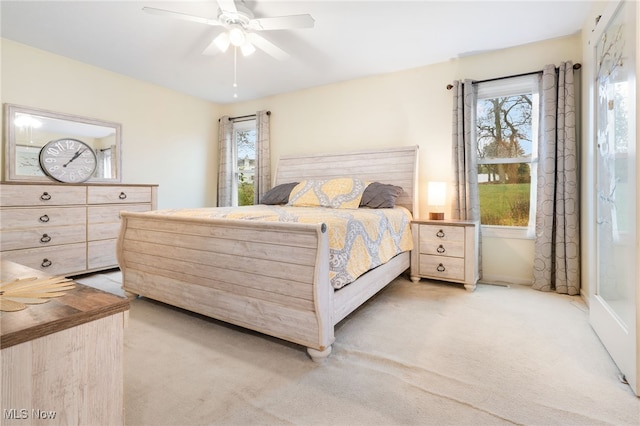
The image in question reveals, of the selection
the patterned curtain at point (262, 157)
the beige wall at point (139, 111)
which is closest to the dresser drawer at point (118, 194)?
the beige wall at point (139, 111)

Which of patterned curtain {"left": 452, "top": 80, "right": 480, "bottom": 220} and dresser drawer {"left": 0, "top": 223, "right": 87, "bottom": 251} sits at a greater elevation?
patterned curtain {"left": 452, "top": 80, "right": 480, "bottom": 220}

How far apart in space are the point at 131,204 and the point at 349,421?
11.5 ft

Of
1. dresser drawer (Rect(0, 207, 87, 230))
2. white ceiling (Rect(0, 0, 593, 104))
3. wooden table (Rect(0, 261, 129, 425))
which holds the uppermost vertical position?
white ceiling (Rect(0, 0, 593, 104))

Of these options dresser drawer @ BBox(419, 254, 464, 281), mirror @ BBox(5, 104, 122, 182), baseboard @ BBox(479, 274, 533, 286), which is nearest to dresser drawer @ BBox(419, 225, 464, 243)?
dresser drawer @ BBox(419, 254, 464, 281)

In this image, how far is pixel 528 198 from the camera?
3.29 meters

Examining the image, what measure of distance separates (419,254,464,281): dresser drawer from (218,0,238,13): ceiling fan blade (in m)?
2.71

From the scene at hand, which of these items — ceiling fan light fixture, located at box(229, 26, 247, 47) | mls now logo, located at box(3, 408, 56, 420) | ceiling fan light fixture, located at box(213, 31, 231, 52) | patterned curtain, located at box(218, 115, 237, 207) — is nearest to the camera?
mls now logo, located at box(3, 408, 56, 420)

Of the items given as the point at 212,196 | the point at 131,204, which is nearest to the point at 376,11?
the point at 131,204

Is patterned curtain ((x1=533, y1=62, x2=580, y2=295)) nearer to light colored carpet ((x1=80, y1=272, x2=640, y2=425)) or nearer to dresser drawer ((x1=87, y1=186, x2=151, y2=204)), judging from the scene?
light colored carpet ((x1=80, y1=272, x2=640, y2=425))

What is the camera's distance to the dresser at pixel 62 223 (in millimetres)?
2850

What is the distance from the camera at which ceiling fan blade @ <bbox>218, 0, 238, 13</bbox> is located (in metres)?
2.12

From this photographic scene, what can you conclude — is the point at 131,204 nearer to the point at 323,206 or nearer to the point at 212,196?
the point at 212,196

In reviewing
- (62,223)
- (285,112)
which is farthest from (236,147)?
(62,223)

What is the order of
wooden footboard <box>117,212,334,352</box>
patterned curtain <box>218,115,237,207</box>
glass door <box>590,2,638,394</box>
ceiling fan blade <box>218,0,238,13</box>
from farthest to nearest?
patterned curtain <box>218,115,237,207</box> → ceiling fan blade <box>218,0,238,13</box> → wooden footboard <box>117,212,334,352</box> → glass door <box>590,2,638,394</box>
